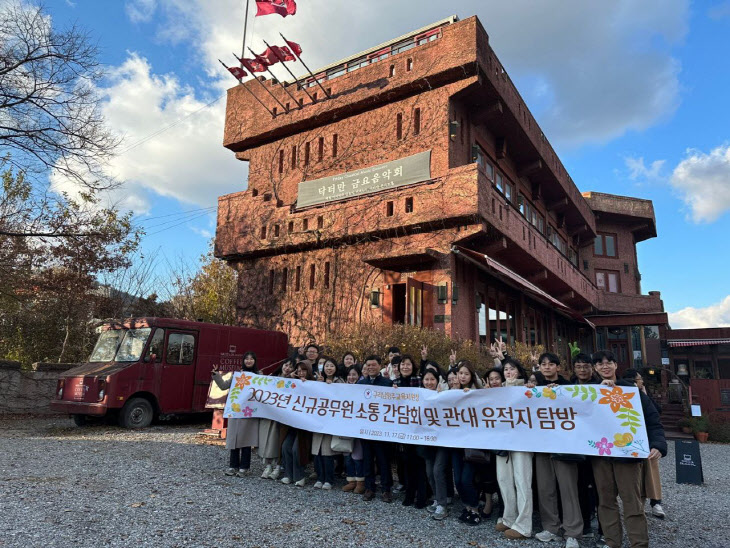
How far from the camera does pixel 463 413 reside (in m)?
5.88

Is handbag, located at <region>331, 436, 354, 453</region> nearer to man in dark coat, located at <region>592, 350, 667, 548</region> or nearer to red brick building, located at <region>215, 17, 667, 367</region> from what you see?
man in dark coat, located at <region>592, 350, 667, 548</region>

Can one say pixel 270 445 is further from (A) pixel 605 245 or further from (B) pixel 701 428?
(A) pixel 605 245

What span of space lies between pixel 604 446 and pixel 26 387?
53.4 ft

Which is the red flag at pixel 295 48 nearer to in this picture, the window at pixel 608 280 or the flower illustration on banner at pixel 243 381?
the flower illustration on banner at pixel 243 381

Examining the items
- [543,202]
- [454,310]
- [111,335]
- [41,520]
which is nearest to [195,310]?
[111,335]

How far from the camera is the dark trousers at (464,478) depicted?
5.46 metres

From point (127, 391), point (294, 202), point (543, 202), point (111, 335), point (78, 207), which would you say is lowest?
point (127, 391)

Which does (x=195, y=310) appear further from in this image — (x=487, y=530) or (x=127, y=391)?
(x=487, y=530)

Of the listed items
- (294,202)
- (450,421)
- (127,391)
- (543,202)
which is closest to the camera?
(450,421)

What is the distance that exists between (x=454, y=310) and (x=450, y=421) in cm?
996

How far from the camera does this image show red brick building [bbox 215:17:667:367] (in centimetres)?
1608

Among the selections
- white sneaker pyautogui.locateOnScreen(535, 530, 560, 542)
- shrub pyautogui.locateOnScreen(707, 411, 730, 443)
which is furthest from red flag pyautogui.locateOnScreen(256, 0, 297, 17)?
shrub pyautogui.locateOnScreen(707, 411, 730, 443)

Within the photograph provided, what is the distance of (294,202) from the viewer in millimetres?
20578

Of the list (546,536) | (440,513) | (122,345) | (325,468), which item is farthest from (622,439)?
(122,345)
